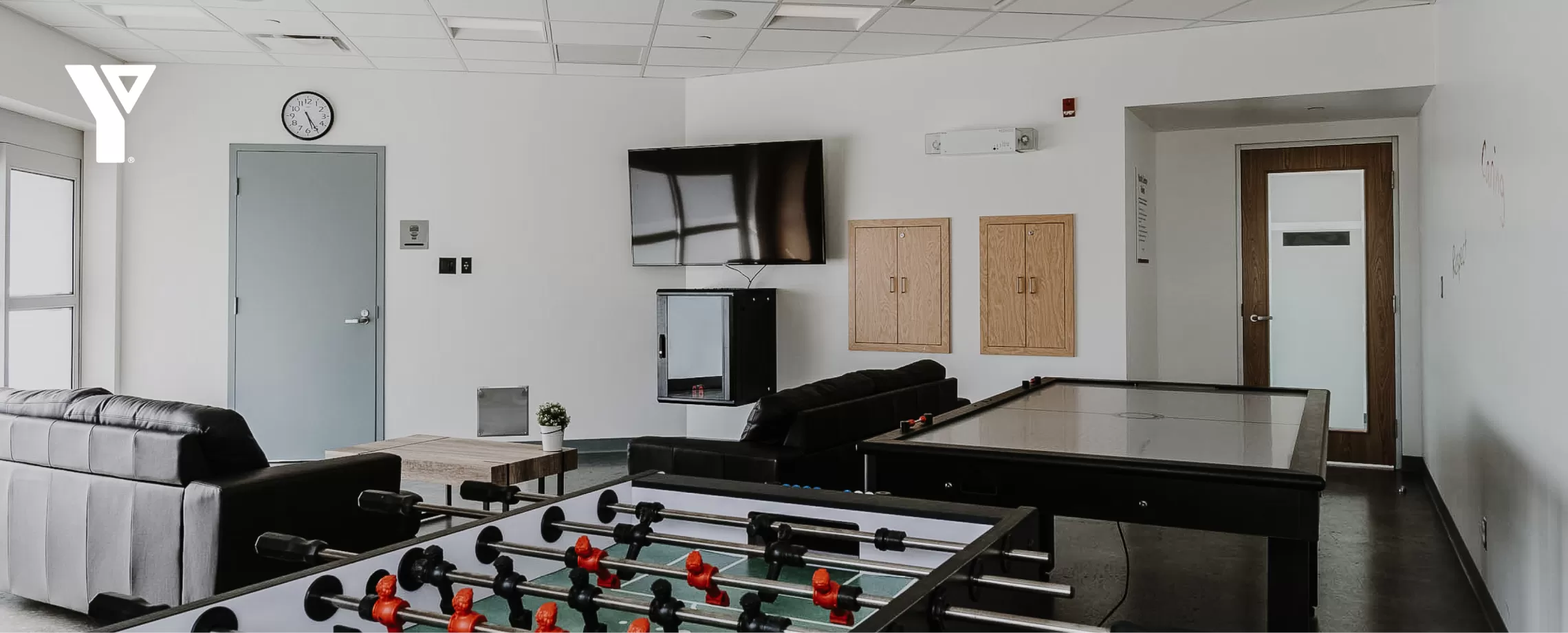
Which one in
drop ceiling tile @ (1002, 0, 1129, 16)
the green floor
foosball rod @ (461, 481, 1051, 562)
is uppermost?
drop ceiling tile @ (1002, 0, 1129, 16)

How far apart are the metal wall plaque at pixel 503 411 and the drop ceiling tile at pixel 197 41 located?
254 centimetres

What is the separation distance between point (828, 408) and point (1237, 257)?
3833 mm

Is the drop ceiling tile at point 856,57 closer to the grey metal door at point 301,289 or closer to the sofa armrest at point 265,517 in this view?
the grey metal door at point 301,289

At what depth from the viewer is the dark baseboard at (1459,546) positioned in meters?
3.36

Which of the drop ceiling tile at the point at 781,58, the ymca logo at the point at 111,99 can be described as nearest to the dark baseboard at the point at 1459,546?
the drop ceiling tile at the point at 781,58

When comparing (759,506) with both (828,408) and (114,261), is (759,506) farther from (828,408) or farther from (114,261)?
(114,261)

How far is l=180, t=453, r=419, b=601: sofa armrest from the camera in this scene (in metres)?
2.91

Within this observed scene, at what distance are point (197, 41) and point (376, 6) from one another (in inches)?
58.9

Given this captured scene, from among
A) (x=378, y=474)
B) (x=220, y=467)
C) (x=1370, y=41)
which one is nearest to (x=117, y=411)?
(x=220, y=467)

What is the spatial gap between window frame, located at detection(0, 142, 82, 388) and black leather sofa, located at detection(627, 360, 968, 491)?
161 inches

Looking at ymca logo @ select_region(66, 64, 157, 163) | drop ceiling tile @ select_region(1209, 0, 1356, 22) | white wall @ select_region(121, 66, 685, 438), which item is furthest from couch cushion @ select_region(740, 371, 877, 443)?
ymca logo @ select_region(66, 64, 157, 163)

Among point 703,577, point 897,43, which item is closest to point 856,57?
point 897,43

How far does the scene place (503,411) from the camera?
269 inches

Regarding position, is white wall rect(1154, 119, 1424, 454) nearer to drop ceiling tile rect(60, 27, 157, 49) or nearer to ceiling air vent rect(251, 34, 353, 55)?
ceiling air vent rect(251, 34, 353, 55)
